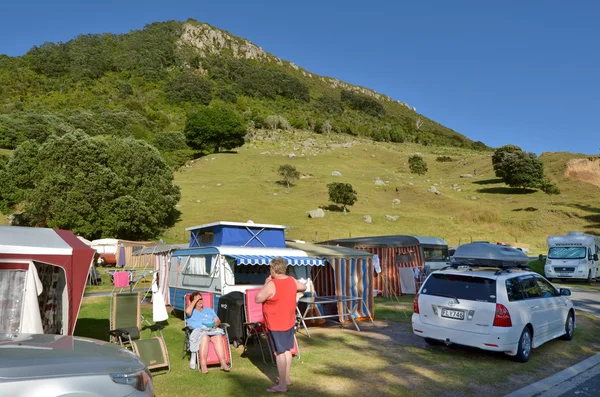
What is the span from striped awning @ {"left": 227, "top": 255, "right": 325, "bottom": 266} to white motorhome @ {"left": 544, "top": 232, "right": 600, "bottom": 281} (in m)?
16.3

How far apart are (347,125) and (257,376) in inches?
4118

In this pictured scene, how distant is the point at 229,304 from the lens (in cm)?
886

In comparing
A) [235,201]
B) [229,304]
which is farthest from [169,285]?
[235,201]

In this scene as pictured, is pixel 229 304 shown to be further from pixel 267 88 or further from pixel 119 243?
pixel 267 88

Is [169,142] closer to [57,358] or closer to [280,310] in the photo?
[280,310]

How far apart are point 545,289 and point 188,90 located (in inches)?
4214

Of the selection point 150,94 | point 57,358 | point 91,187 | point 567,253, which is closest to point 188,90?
point 150,94

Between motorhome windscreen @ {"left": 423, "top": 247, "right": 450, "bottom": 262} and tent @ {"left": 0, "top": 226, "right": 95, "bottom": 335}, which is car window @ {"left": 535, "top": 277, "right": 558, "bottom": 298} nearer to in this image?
tent @ {"left": 0, "top": 226, "right": 95, "bottom": 335}

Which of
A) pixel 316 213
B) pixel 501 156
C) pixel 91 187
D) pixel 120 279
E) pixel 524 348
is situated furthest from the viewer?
pixel 501 156

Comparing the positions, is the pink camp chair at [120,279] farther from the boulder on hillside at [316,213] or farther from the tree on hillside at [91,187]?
the boulder on hillside at [316,213]

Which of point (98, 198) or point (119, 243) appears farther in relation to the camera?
point (98, 198)

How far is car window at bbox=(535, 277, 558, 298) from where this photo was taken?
8586 mm

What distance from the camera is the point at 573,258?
2184 centimetres

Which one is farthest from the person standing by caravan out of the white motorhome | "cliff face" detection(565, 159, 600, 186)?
"cliff face" detection(565, 159, 600, 186)
